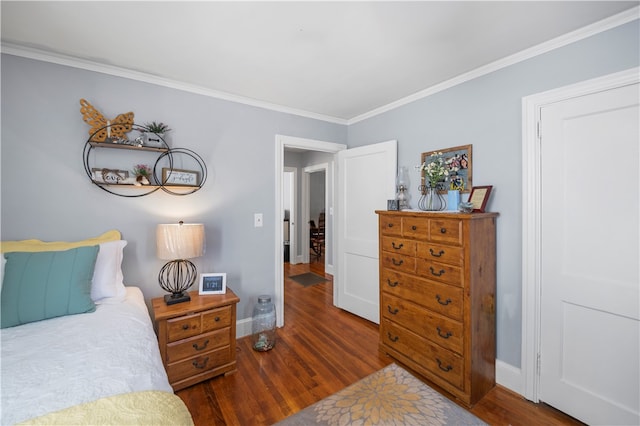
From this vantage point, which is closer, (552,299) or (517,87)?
(552,299)

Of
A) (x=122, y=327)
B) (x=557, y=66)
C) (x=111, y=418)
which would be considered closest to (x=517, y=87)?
(x=557, y=66)

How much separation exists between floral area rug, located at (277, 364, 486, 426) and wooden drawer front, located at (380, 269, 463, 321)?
557 millimetres

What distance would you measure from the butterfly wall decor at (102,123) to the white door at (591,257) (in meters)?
3.02

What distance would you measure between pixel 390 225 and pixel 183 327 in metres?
1.80

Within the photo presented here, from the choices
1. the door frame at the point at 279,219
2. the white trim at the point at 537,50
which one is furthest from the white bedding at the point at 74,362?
the white trim at the point at 537,50

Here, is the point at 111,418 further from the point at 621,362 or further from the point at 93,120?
the point at 621,362

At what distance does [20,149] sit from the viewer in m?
1.82

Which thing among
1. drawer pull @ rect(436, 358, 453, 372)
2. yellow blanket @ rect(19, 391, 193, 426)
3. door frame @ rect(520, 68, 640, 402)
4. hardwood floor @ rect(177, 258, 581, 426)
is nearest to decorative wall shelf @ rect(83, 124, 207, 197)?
hardwood floor @ rect(177, 258, 581, 426)

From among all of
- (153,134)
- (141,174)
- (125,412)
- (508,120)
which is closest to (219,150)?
(153,134)

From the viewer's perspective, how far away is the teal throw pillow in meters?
1.38

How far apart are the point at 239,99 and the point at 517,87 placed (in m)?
2.33

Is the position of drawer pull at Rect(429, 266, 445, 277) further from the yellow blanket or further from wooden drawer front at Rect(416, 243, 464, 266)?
the yellow blanket

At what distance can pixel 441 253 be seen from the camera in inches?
76.2

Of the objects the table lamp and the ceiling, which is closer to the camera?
the ceiling
